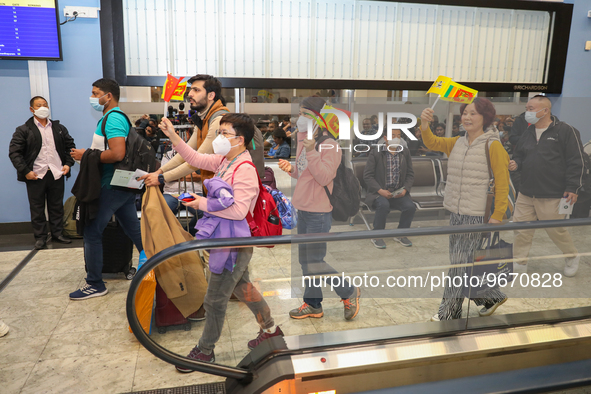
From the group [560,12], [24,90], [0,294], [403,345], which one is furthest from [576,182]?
[24,90]

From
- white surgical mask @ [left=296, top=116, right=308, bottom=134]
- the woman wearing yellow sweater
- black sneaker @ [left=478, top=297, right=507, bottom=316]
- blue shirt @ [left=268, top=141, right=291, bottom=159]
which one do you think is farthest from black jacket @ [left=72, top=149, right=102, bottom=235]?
black sneaker @ [left=478, top=297, right=507, bottom=316]

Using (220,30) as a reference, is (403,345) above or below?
below

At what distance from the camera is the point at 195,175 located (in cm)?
375

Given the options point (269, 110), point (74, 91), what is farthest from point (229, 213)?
point (74, 91)

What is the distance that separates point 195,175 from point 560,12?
16.3 ft

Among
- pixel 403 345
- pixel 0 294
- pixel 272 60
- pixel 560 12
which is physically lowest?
pixel 0 294

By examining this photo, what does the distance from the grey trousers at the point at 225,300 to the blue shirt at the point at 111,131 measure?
1549 millimetres

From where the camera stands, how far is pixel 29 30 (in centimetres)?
459

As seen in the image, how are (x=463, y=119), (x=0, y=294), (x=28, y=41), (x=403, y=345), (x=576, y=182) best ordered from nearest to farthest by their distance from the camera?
(x=403, y=345), (x=463, y=119), (x=576, y=182), (x=0, y=294), (x=28, y=41)

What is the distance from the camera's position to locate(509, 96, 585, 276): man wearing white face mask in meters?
2.68

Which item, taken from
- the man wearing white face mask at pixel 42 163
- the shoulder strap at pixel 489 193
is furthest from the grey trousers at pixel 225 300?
the man wearing white face mask at pixel 42 163

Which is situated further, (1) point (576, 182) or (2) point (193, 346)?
(1) point (576, 182)

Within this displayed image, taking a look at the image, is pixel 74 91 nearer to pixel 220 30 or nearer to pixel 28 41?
pixel 28 41

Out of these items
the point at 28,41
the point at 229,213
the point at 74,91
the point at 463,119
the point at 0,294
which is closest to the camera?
the point at 229,213
